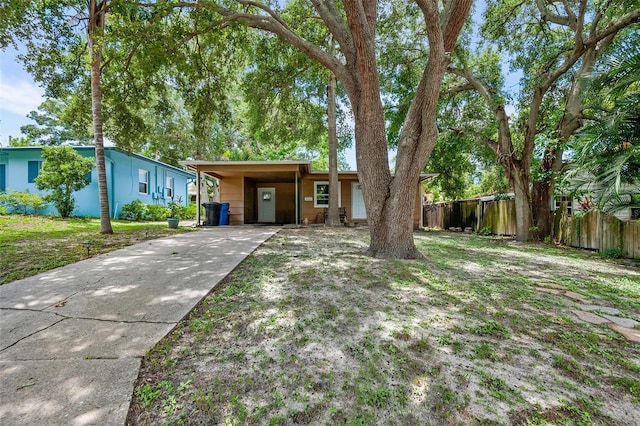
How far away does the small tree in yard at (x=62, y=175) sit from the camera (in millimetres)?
10227

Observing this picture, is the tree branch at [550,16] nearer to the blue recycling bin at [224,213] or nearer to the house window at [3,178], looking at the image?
the blue recycling bin at [224,213]

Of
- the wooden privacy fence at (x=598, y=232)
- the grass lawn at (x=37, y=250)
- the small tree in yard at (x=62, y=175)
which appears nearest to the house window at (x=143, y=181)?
the small tree in yard at (x=62, y=175)

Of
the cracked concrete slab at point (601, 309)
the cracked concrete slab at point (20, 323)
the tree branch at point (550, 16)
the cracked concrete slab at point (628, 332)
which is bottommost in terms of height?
the cracked concrete slab at point (628, 332)

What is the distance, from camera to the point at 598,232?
6688mm

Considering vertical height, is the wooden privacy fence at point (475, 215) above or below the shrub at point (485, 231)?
above

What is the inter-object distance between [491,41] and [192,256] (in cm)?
1169

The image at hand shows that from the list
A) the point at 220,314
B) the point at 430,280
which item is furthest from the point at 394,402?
the point at 430,280

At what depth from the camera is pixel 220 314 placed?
2559 millimetres

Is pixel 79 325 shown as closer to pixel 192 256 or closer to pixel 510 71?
pixel 192 256

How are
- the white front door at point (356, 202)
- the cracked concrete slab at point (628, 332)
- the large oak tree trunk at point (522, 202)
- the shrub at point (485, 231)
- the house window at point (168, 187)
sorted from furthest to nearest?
the house window at point (168, 187)
the white front door at point (356, 202)
the shrub at point (485, 231)
the large oak tree trunk at point (522, 202)
the cracked concrete slab at point (628, 332)

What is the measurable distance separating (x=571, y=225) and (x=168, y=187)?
19.3m

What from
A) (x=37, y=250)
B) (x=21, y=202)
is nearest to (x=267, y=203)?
(x=21, y=202)

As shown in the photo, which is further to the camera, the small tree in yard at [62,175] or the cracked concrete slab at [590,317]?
the small tree in yard at [62,175]

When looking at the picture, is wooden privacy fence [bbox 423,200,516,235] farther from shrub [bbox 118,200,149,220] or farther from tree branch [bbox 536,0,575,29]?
shrub [bbox 118,200,149,220]
